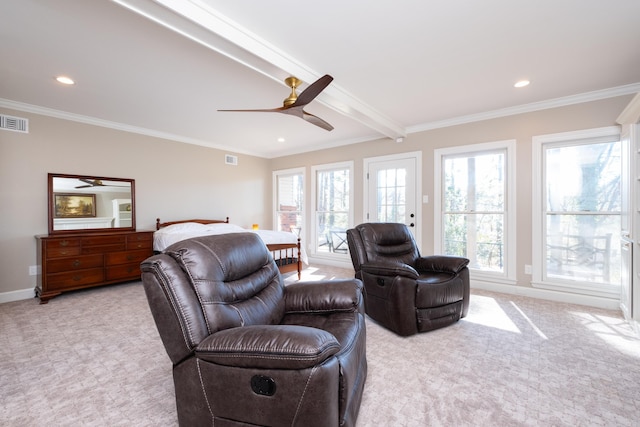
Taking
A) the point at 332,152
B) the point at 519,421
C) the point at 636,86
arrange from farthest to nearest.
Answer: the point at 332,152, the point at 636,86, the point at 519,421

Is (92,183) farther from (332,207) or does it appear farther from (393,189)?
(393,189)

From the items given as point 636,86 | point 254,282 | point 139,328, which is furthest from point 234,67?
point 636,86

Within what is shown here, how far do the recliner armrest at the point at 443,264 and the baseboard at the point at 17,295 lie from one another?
506 cm

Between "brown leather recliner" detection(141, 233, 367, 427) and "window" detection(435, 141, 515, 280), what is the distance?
3.33 metres

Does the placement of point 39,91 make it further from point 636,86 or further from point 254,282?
point 636,86

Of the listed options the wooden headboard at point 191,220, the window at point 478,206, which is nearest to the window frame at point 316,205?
the window at point 478,206

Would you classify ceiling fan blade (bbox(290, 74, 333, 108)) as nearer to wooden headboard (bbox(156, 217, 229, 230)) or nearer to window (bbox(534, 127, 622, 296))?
window (bbox(534, 127, 622, 296))

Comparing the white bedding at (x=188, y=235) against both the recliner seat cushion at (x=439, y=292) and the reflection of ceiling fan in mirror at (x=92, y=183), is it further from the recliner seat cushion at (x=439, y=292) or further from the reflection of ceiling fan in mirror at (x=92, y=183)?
the recliner seat cushion at (x=439, y=292)

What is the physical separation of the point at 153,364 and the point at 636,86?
5.50 m

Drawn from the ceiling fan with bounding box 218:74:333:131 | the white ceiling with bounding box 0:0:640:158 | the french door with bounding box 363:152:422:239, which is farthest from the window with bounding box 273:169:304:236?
the ceiling fan with bounding box 218:74:333:131

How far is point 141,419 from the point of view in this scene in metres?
1.55

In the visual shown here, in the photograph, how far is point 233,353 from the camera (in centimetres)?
109

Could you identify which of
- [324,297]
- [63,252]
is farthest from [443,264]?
[63,252]

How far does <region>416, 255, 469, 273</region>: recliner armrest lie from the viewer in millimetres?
2770
